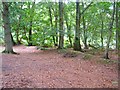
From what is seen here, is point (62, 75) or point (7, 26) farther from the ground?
point (7, 26)

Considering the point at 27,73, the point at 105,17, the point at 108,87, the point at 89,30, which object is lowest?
the point at 108,87

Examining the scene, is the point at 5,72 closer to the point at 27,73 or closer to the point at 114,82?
the point at 27,73

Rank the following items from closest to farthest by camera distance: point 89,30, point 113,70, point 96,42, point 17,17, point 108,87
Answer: point 108,87
point 113,70
point 17,17
point 89,30
point 96,42

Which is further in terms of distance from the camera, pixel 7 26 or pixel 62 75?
pixel 7 26

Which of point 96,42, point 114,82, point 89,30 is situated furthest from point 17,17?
point 96,42

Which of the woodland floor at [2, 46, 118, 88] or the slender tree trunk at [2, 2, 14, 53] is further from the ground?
the slender tree trunk at [2, 2, 14, 53]

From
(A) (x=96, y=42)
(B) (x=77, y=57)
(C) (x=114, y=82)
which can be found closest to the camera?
(C) (x=114, y=82)

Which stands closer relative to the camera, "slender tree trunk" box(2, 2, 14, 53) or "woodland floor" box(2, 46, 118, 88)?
"woodland floor" box(2, 46, 118, 88)

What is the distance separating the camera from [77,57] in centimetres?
1106

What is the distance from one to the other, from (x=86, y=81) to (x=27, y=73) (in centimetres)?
203

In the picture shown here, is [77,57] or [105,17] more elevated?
[105,17]

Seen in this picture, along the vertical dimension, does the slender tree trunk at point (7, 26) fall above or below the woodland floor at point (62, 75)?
above

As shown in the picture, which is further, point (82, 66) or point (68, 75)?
point (82, 66)

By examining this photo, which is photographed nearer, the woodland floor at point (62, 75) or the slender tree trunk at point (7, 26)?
the woodland floor at point (62, 75)
